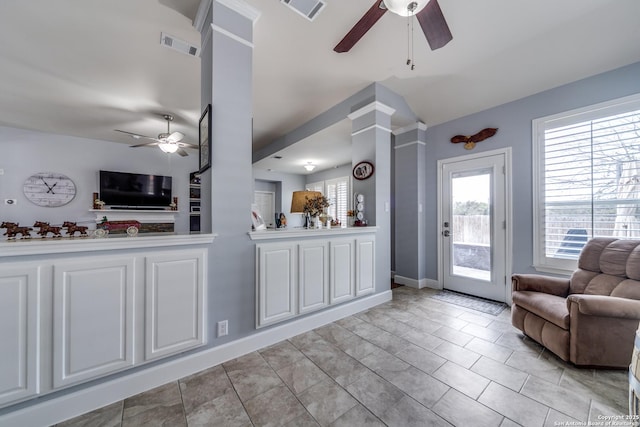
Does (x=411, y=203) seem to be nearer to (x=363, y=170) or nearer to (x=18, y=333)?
(x=363, y=170)

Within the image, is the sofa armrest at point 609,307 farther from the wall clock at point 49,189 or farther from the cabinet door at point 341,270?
the wall clock at point 49,189

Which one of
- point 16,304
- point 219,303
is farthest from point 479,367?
point 16,304

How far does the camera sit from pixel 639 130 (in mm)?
2318

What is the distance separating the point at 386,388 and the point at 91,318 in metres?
1.94

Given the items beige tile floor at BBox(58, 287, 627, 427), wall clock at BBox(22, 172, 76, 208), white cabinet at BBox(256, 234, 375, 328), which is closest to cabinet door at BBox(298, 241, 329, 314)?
white cabinet at BBox(256, 234, 375, 328)

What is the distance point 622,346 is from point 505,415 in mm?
1177

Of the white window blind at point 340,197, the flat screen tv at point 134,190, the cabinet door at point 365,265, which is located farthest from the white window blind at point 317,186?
the cabinet door at point 365,265

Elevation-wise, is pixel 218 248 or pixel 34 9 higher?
pixel 34 9

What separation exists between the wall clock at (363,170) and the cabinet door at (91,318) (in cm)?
267

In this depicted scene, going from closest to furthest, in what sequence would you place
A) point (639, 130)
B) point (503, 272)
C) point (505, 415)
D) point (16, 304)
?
point (16, 304)
point (505, 415)
point (639, 130)
point (503, 272)

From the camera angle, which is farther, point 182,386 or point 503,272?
point 503,272

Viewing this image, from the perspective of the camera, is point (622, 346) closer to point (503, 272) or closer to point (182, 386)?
point (503, 272)

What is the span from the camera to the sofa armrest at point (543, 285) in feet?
7.71

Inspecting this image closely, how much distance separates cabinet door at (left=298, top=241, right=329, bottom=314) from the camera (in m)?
2.42
